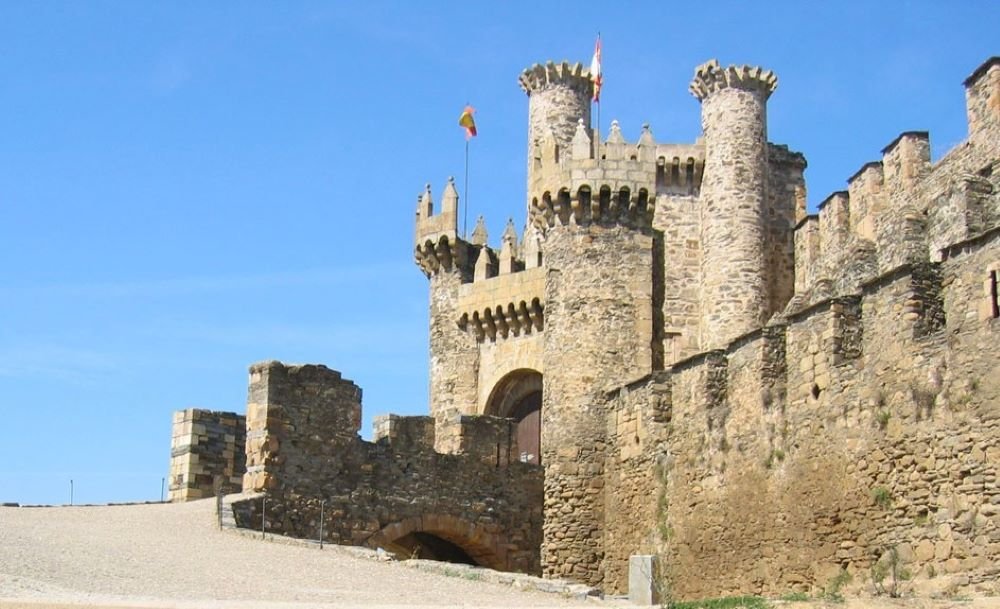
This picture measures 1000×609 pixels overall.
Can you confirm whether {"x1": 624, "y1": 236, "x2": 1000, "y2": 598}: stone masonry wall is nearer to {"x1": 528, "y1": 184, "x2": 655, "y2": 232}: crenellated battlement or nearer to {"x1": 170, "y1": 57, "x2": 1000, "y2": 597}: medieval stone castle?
{"x1": 170, "y1": 57, "x2": 1000, "y2": 597}: medieval stone castle

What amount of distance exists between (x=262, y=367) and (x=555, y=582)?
27.8ft

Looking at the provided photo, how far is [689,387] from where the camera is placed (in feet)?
87.5

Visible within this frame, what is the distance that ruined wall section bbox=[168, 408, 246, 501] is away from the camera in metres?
29.4

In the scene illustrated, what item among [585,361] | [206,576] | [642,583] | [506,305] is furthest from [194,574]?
[506,305]

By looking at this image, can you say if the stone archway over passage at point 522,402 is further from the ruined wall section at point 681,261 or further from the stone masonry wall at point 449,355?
the ruined wall section at point 681,261

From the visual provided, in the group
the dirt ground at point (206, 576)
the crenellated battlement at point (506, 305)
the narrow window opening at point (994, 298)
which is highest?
the crenellated battlement at point (506, 305)

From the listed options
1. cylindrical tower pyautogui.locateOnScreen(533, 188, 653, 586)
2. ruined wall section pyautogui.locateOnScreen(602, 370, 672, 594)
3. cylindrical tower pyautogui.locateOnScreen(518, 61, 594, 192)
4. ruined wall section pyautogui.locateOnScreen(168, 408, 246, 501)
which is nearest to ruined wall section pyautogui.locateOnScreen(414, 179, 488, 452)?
cylindrical tower pyautogui.locateOnScreen(518, 61, 594, 192)

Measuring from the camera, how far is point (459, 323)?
40344 mm

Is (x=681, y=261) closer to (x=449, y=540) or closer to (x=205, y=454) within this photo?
(x=449, y=540)

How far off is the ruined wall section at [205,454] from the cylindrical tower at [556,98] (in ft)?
42.8

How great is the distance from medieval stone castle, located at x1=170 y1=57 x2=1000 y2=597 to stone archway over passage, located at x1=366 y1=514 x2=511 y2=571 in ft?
0.21

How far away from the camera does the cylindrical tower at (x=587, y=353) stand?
1164 inches

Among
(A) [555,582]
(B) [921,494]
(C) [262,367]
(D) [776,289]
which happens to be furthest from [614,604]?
(D) [776,289]

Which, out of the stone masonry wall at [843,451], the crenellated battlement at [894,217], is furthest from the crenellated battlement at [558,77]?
the stone masonry wall at [843,451]
